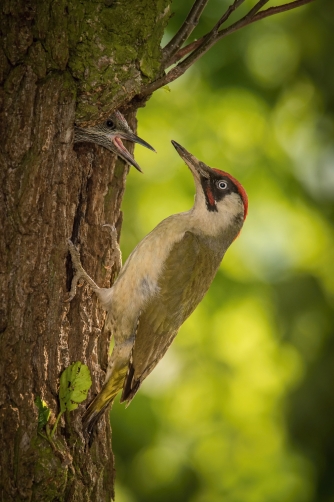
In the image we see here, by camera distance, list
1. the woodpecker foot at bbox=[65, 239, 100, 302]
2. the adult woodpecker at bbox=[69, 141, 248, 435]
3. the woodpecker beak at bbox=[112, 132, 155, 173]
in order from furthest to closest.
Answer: the woodpecker beak at bbox=[112, 132, 155, 173], the adult woodpecker at bbox=[69, 141, 248, 435], the woodpecker foot at bbox=[65, 239, 100, 302]

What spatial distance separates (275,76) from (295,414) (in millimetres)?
3252

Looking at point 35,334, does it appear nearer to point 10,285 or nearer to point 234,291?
point 10,285

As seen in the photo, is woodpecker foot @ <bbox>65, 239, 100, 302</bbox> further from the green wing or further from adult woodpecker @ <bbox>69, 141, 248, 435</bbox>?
the green wing

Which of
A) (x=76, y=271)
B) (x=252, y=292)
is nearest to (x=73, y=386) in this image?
(x=76, y=271)

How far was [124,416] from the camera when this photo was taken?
243 inches

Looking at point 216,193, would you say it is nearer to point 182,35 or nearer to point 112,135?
point 112,135

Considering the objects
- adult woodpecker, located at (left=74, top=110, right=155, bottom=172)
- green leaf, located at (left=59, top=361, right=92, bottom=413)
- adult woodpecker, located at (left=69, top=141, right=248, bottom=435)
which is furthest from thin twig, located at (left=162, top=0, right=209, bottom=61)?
green leaf, located at (left=59, top=361, right=92, bottom=413)

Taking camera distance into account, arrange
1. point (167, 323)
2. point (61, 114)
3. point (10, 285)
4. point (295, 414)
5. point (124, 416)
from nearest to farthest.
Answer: point (10, 285) → point (61, 114) → point (167, 323) → point (124, 416) → point (295, 414)

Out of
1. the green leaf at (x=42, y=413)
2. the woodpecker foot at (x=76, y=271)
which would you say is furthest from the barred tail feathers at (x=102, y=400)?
the woodpecker foot at (x=76, y=271)

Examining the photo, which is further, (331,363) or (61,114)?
(331,363)

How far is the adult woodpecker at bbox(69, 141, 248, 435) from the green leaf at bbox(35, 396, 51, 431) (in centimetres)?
48

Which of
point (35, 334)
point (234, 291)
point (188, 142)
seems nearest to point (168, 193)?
point (188, 142)

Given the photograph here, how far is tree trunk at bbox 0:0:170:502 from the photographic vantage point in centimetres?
311

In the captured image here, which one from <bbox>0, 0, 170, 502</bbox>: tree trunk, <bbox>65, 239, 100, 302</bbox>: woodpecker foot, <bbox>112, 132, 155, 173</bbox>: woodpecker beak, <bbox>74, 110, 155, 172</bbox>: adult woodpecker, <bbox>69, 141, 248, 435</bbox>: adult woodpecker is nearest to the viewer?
<bbox>0, 0, 170, 502</bbox>: tree trunk
